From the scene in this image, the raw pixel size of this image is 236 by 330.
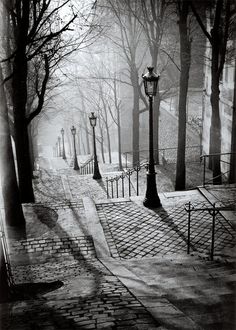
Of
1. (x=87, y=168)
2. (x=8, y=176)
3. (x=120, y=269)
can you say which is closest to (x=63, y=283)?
(x=120, y=269)

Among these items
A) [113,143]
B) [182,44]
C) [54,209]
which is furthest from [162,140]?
[54,209]

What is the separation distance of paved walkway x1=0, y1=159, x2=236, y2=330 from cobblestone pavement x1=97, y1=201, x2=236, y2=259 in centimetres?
2

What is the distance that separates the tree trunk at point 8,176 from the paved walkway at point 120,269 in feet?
1.52

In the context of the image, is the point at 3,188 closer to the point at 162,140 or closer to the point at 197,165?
the point at 197,165

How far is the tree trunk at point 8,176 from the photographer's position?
8.91m

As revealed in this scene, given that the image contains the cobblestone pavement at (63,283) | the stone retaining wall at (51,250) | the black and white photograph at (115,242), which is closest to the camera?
the cobblestone pavement at (63,283)

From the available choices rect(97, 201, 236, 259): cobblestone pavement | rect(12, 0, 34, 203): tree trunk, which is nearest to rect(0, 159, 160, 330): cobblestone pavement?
rect(97, 201, 236, 259): cobblestone pavement

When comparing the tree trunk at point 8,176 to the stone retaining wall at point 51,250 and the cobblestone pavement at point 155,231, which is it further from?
the cobblestone pavement at point 155,231

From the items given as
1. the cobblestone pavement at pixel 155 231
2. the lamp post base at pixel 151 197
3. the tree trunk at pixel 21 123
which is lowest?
the cobblestone pavement at pixel 155 231

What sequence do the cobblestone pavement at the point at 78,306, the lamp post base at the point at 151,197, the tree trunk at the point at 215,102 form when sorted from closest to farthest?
1. the cobblestone pavement at the point at 78,306
2. the lamp post base at the point at 151,197
3. the tree trunk at the point at 215,102

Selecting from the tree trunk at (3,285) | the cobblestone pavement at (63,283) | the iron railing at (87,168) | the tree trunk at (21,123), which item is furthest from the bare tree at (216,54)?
the iron railing at (87,168)

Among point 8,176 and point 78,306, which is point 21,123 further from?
point 78,306

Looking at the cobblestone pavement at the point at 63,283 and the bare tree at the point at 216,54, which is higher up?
the bare tree at the point at 216,54

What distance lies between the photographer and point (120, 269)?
7.01m
